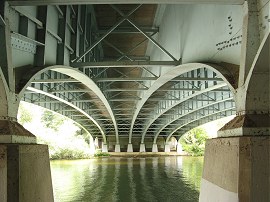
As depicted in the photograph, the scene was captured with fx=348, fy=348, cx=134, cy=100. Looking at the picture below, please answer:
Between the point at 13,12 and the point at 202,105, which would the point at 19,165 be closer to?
the point at 13,12

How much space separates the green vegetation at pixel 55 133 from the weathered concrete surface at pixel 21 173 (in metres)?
45.5

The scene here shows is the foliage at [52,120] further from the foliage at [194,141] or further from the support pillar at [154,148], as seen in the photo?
the foliage at [194,141]

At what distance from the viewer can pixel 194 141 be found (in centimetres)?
7450

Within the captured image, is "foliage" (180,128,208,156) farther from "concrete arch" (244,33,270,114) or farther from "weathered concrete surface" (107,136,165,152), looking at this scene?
"concrete arch" (244,33,270,114)

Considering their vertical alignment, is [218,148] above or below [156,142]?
above

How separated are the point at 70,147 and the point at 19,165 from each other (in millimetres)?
48702

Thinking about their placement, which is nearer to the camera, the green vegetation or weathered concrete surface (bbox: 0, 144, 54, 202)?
weathered concrete surface (bbox: 0, 144, 54, 202)

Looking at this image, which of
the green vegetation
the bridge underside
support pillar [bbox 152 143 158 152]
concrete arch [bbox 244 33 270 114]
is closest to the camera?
the bridge underside

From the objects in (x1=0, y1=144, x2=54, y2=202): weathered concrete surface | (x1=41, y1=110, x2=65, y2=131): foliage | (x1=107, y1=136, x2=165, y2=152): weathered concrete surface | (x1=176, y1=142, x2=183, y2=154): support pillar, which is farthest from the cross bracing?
(x1=176, y1=142, x2=183, y2=154): support pillar

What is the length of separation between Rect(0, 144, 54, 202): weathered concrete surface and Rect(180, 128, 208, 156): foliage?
6364 cm

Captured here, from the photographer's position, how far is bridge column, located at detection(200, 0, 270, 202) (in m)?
5.62

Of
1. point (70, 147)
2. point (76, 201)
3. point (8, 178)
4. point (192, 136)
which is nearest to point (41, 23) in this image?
point (8, 178)

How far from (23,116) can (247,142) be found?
2339 inches

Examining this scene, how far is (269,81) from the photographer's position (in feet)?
21.4
